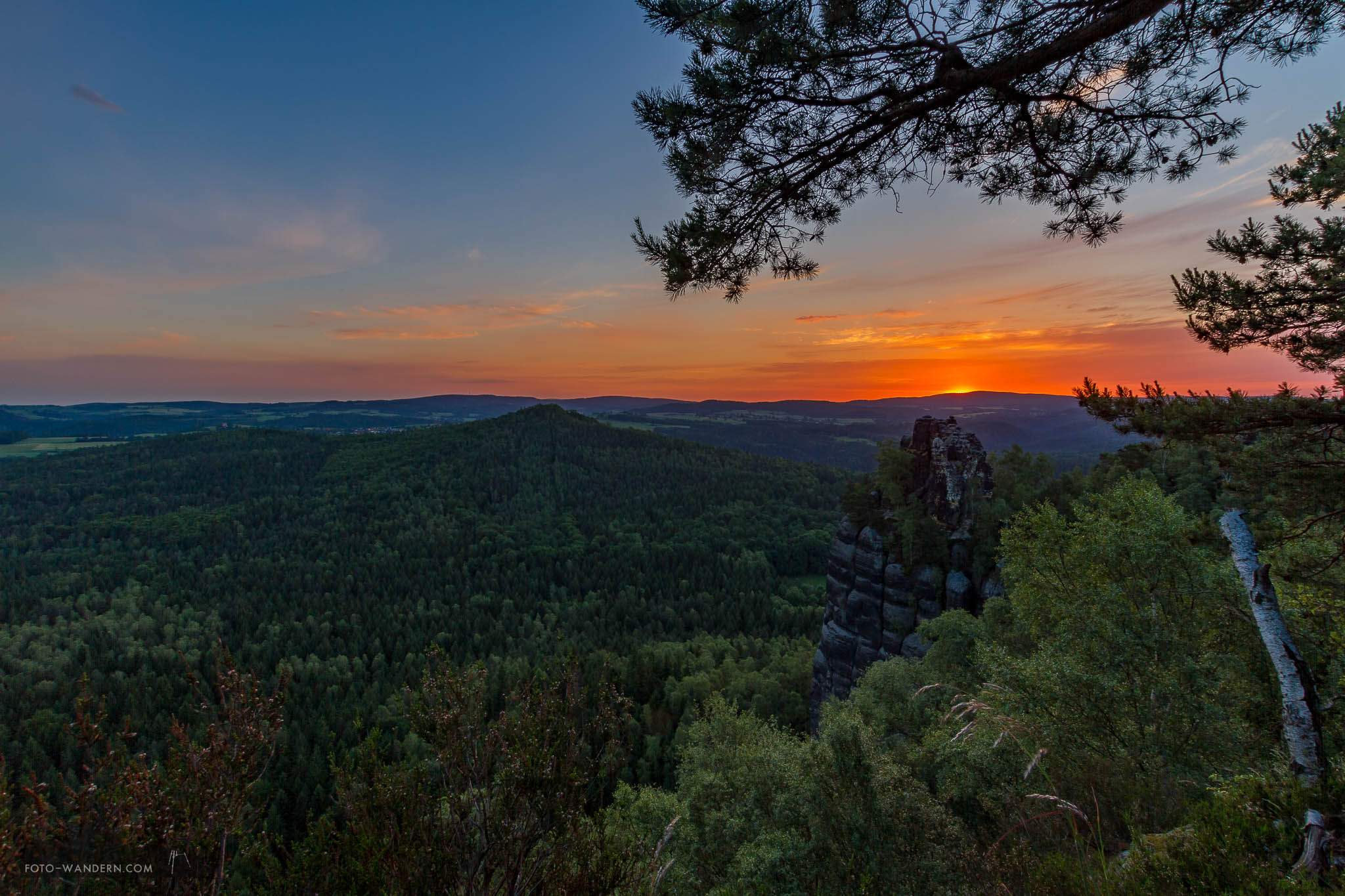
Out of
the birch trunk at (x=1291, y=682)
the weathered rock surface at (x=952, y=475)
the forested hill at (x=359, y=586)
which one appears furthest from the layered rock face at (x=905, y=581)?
the birch trunk at (x=1291, y=682)

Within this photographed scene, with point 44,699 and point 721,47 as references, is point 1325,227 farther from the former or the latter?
point 44,699

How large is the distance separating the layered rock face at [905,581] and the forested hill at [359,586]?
869 inches

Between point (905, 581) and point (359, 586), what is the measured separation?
4687 inches

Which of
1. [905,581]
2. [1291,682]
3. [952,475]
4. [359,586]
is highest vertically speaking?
[1291,682]

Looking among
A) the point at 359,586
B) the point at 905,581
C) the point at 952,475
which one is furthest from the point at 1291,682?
the point at 359,586

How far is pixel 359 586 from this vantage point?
381ft

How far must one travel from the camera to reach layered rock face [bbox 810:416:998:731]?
35.0m

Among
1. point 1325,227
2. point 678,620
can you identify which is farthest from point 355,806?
point 678,620

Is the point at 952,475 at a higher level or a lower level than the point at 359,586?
higher

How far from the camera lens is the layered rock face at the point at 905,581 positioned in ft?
115

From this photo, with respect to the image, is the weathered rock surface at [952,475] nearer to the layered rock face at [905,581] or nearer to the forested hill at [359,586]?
the layered rock face at [905,581]

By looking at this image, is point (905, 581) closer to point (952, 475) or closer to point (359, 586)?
point (952, 475)

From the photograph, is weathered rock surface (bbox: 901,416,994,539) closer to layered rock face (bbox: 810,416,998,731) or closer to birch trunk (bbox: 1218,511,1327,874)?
layered rock face (bbox: 810,416,998,731)

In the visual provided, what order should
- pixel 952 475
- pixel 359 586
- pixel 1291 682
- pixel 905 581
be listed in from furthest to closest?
pixel 359 586, pixel 905 581, pixel 952 475, pixel 1291 682
